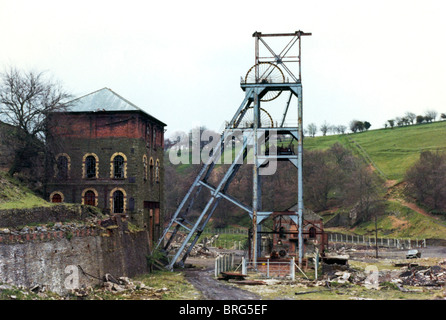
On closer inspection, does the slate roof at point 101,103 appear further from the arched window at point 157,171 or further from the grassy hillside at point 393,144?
the grassy hillside at point 393,144

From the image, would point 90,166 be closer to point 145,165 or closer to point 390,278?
point 145,165

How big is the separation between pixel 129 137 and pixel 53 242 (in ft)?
53.2

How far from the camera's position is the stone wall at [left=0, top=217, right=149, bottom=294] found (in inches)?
720

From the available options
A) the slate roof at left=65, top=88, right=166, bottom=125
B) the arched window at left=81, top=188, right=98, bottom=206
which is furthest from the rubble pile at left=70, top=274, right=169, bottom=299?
the slate roof at left=65, top=88, right=166, bottom=125

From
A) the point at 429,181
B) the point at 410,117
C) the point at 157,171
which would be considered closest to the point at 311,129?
the point at 410,117

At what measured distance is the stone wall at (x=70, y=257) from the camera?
18.3 m

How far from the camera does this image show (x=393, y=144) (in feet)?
322

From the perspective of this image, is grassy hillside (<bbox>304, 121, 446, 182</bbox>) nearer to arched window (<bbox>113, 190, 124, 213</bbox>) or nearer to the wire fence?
the wire fence

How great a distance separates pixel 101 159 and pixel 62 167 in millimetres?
2992

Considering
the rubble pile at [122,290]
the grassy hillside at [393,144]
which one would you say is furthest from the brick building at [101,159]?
the grassy hillside at [393,144]

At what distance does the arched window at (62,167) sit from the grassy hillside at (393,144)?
185ft

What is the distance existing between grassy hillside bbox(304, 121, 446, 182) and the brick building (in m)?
53.4
